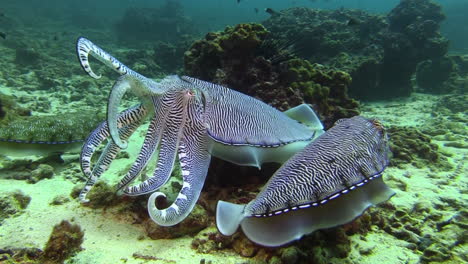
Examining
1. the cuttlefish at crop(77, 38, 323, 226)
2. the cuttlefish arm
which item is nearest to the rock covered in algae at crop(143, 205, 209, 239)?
the cuttlefish at crop(77, 38, 323, 226)

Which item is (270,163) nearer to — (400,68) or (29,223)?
(29,223)

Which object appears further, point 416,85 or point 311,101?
point 416,85

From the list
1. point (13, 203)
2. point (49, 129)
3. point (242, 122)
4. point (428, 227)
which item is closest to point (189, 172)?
point (242, 122)

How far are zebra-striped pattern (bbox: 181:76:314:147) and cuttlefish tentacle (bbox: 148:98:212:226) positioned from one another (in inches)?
5.4

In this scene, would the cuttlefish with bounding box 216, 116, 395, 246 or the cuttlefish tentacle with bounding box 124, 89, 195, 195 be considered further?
the cuttlefish tentacle with bounding box 124, 89, 195, 195

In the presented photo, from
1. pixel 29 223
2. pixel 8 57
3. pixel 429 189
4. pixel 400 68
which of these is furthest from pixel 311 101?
pixel 8 57

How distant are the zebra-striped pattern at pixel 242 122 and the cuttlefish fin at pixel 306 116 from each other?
0.39 metres

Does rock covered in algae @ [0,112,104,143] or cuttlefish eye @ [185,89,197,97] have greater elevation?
cuttlefish eye @ [185,89,197,97]

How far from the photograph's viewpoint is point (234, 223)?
2.10m

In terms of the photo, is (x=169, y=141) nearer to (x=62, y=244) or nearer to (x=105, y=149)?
(x=105, y=149)

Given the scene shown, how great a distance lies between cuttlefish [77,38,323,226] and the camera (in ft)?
7.72

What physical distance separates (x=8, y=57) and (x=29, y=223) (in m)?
14.7

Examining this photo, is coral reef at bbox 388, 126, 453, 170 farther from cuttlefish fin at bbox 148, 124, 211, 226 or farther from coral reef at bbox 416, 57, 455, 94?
coral reef at bbox 416, 57, 455, 94

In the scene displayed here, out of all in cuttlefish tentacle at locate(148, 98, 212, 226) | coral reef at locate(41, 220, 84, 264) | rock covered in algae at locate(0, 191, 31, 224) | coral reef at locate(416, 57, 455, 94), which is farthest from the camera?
coral reef at locate(416, 57, 455, 94)
